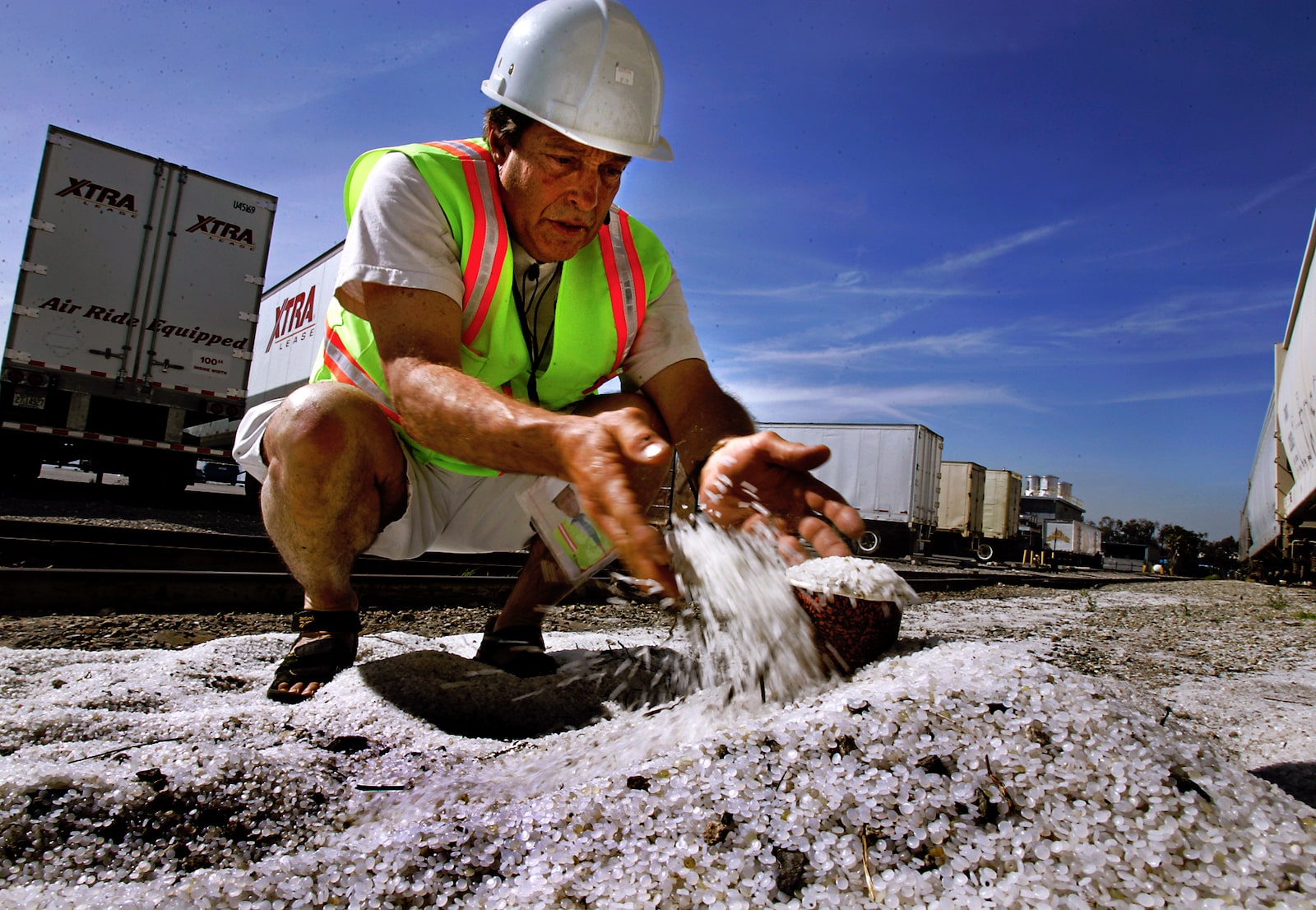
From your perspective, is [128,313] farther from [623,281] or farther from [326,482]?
[623,281]

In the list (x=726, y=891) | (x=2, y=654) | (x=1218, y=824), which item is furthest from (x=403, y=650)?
(x=1218, y=824)

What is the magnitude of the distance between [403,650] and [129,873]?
165 cm

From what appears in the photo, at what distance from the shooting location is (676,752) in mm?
1384

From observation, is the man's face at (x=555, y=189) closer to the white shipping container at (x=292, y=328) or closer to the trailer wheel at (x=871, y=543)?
the white shipping container at (x=292, y=328)

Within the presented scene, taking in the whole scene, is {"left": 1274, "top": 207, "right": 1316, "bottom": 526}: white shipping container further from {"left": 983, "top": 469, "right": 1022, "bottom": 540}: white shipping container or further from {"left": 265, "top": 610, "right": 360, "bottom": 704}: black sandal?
{"left": 983, "top": 469, "right": 1022, "bottom": 540}: white shipping container

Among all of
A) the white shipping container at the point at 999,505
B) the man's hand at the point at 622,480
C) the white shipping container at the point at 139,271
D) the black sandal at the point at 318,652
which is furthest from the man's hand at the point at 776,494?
the white shipping container at the point at 999,505

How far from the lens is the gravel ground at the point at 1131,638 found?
2.05 meters

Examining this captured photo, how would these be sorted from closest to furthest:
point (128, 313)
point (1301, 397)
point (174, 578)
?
point (174, 578)
point (128, 313)
point (1301, 397)

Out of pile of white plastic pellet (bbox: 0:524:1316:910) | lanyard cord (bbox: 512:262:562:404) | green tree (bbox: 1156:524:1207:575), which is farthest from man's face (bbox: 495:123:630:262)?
green tree (bbox: 1156:524:1207:575)

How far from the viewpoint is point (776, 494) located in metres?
1.87

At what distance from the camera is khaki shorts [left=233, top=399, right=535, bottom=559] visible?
2.49 metres

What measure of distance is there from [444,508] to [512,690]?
28.5 inches

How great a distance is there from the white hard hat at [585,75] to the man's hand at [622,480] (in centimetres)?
116

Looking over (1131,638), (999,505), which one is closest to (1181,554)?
(999,505)
